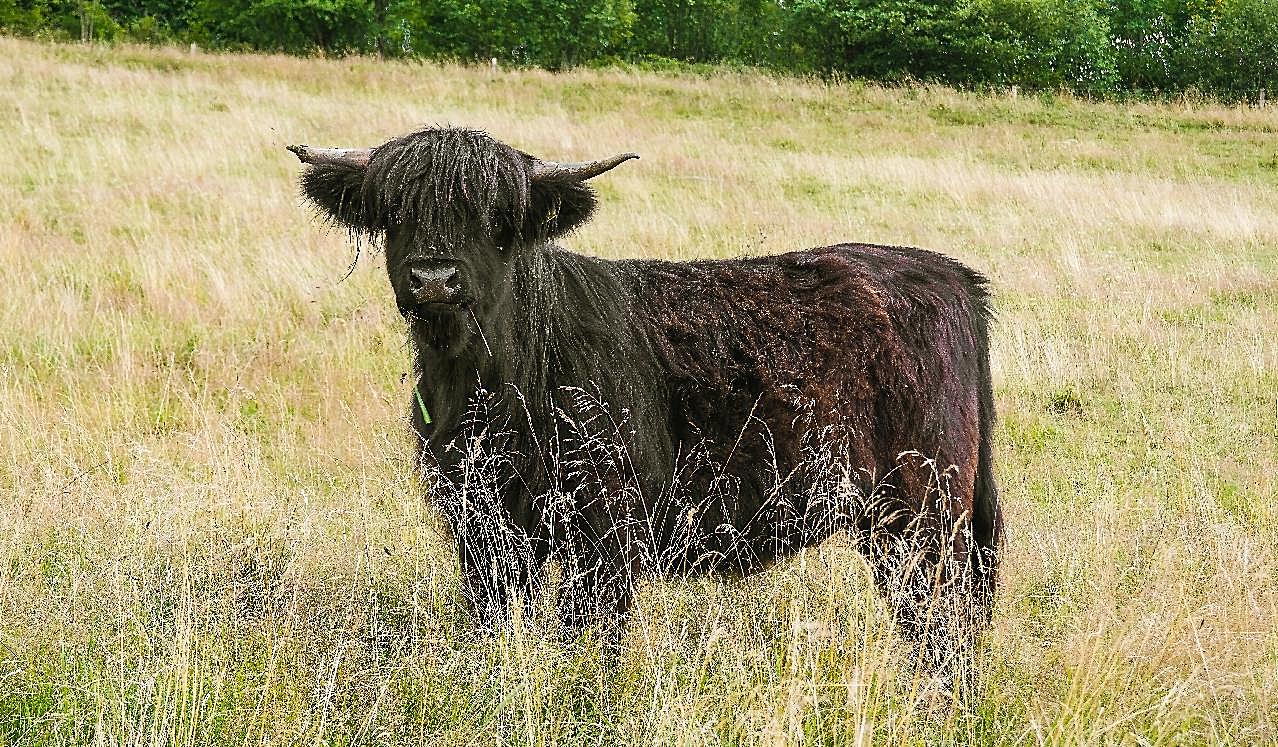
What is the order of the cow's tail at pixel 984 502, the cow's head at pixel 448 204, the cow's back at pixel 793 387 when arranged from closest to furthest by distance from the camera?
the cow's head at pixel 448 204 < the cow's back at pixel 793 387 < the cow's tail at pixel 984 502

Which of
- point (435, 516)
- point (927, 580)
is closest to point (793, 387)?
point (927, 580)

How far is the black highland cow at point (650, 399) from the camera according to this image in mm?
3812

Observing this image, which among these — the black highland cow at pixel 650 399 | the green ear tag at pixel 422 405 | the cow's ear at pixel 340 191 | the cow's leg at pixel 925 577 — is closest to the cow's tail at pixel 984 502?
the black highland cow at pixel 650 399

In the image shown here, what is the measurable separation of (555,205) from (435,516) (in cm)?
142

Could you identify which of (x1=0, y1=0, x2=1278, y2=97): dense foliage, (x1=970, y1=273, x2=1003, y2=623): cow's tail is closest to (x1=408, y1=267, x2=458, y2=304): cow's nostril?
(x1=970, y1=273, x2=1003, y2=623): cow's tail

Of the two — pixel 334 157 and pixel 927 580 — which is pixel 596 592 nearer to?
pixel 927 580

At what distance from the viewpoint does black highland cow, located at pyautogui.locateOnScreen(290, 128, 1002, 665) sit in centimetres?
381

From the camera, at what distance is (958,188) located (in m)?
17.2

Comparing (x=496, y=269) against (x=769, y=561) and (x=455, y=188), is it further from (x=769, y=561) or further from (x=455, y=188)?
(x=769, y=561)

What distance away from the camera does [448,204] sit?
3678 mm

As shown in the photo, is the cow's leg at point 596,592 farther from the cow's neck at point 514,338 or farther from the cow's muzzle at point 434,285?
the cow's muzzle at point 434,285

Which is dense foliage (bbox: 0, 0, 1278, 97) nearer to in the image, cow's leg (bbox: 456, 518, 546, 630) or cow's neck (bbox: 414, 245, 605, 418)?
cow's neck (bbox: 414, 245, 605, 418)

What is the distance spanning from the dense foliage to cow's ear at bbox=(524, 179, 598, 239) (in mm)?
36327

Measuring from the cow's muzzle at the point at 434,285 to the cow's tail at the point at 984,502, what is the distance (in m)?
2.33
